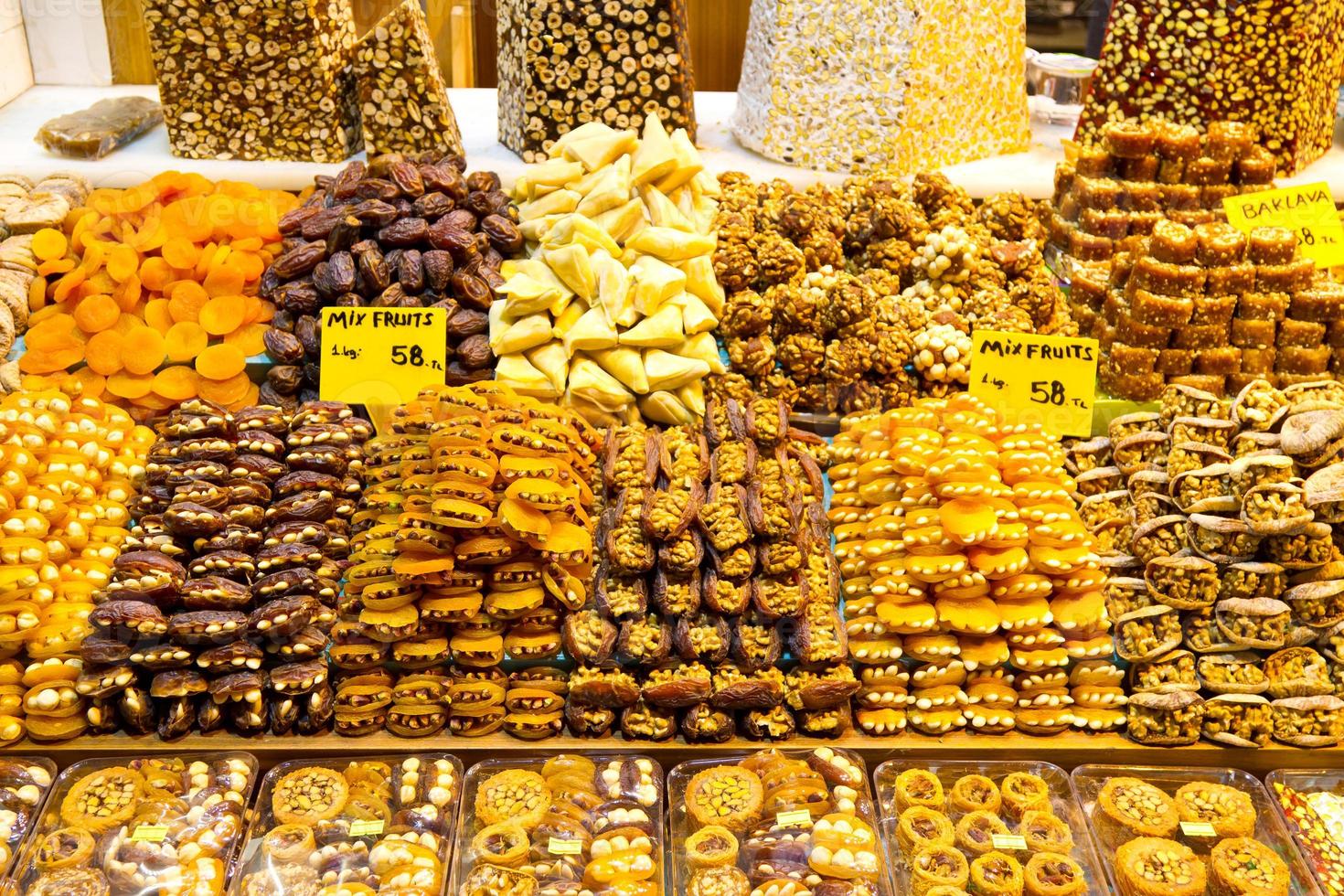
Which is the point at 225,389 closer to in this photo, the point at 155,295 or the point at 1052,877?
the point at 155,295

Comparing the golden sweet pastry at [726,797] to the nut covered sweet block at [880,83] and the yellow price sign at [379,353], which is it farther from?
the nut covered sweet block at [880,83]

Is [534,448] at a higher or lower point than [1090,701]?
higher


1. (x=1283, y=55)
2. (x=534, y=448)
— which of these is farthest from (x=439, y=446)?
(x=1283, y=55)

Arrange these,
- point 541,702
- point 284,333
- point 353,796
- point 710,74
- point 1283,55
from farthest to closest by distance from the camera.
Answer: point 710,74 → point 1283,55 → point 284,333 → point 541,702 → point 353,796

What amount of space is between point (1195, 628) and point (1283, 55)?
1.65 meters

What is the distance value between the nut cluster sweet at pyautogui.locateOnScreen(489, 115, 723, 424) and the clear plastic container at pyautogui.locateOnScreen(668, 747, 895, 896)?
2.71ft

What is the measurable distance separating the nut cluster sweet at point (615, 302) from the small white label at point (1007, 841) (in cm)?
105

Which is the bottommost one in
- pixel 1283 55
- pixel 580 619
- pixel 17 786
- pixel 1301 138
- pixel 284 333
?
pixel 17 786

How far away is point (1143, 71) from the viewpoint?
2887mm

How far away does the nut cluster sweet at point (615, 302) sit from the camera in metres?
2.38

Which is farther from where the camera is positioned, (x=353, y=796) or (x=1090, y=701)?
(x=1090, y=701)

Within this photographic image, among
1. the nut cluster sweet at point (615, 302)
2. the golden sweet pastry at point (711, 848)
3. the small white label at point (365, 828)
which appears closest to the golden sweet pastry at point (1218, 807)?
the golden sweet pastry at point (711, 848)

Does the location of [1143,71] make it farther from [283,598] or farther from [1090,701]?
[283,598]

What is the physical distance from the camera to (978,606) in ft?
6.40
